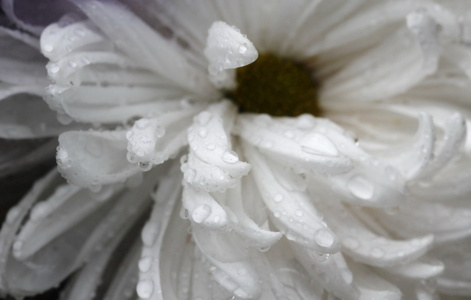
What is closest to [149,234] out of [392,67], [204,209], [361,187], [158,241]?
[158,241]

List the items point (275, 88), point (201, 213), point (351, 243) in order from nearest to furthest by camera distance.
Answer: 1. point (201, 213)
2. point (351, 243)
3. point (275, 88)

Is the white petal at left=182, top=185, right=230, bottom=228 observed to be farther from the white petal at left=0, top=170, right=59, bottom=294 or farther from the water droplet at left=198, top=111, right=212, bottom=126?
the white petal at left=0, top=170, right=59, bottom=294

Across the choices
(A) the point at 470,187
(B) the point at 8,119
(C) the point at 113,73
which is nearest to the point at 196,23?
(C) the point at 113,73

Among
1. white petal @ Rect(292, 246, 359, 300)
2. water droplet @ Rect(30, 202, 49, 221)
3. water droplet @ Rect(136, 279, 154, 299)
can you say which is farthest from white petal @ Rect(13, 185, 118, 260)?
white petal @ Rect(292, 246, 359, 300)

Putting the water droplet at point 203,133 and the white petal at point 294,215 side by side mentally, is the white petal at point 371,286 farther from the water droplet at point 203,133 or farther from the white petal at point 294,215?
the water droplet at point 203,133

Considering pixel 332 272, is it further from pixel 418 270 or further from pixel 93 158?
pixel 93 158

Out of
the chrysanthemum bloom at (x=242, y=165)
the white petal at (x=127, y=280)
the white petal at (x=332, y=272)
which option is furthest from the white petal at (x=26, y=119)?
the white petal at (x=332, y=272)
